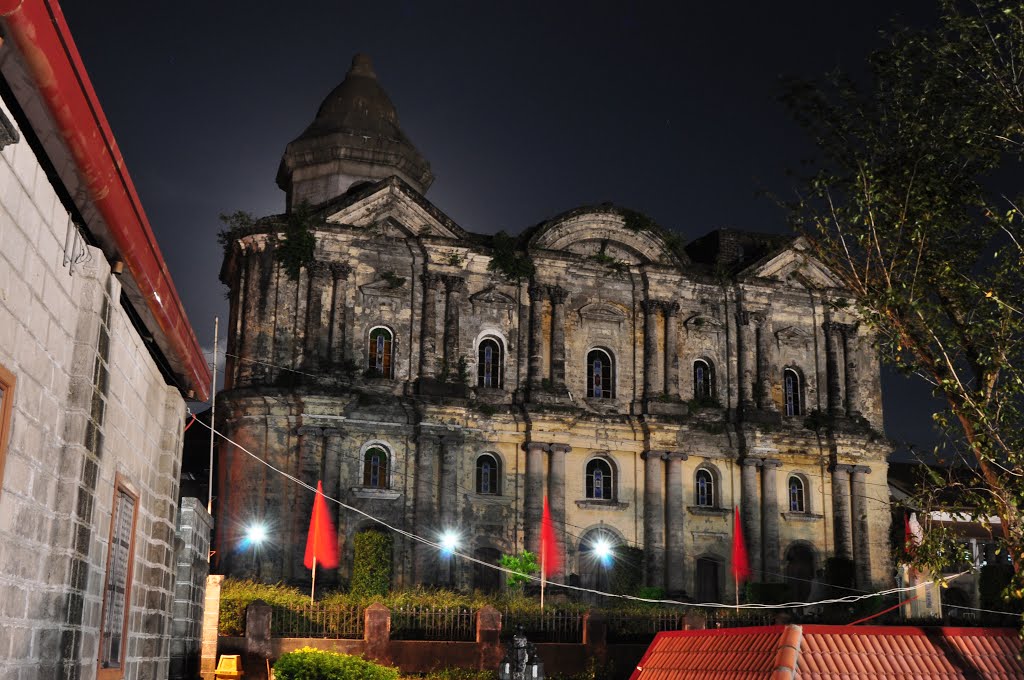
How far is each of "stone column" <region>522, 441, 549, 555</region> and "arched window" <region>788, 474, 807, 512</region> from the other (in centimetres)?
819

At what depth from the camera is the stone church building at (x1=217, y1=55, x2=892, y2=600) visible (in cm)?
2952

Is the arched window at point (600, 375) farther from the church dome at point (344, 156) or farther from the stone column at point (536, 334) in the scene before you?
the church dome at point (344, 156)

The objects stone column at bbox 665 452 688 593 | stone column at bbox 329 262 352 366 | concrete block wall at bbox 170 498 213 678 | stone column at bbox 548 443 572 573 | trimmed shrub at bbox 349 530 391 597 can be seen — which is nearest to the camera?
concrete block wall at bbox 170 498 213 678

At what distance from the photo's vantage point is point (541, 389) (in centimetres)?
3164

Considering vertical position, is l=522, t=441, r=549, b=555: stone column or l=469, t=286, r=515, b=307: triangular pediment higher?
l=469, t=286, r=515, b=307: triangular pediment

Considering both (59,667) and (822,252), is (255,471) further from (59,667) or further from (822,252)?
(59,667)

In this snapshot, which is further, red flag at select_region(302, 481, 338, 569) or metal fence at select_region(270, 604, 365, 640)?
red flag at select_region(302, 481, 338, 569)

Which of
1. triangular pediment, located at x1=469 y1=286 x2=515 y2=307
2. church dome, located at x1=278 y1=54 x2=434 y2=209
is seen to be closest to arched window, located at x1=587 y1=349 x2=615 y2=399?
triangular pediment, located at x1=469 y1=286 x2=515 y2=307

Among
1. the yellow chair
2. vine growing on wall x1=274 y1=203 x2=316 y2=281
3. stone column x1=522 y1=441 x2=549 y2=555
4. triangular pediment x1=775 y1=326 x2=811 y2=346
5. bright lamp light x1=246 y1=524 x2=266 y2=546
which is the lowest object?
the yellow chair

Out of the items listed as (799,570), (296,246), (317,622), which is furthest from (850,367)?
(317,622)

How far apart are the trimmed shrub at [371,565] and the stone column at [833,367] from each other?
48.2 ft

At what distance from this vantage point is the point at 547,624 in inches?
898

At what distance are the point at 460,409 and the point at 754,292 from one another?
1057 cm

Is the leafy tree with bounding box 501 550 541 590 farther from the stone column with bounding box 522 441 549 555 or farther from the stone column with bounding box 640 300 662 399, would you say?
the stone column with bounding box 640 300 662 399
